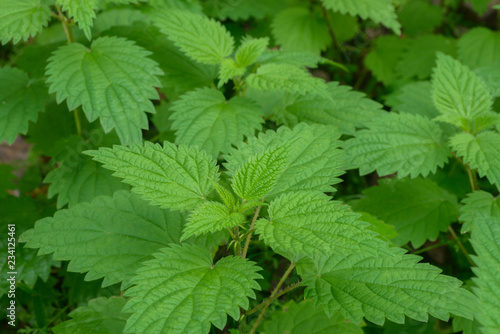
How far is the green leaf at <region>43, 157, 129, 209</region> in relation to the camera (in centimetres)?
245

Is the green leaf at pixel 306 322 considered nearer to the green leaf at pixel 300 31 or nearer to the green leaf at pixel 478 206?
the green leaf at pixel 478 206

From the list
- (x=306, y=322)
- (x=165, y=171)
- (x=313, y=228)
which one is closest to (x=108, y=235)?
(x=165, y=171)

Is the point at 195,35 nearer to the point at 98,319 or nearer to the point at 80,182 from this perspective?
the point at 80,182

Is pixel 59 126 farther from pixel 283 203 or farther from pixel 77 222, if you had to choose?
pixel 283 203

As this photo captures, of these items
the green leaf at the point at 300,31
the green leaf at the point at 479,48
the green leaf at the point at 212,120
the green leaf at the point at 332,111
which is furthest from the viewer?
the green leaf at the point at 300,31

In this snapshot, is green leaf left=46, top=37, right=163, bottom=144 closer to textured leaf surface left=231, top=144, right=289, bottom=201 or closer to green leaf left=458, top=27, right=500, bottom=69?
textured leaf surface left=231, top=144, right=289, bottom=201

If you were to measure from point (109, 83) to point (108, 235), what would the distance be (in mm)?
→ 804

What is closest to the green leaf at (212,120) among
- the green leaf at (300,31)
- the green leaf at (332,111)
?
the green leaf at (332,111)

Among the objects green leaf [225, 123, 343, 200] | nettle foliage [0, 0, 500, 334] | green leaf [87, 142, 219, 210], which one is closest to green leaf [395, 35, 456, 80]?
nettle foliage [0, 0, 500, 334]

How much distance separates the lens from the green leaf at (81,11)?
214 centimetres

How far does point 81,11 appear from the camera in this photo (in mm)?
2172

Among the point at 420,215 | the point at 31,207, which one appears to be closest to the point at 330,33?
the point at 420,215

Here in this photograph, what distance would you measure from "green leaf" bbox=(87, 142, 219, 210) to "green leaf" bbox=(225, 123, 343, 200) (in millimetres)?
123

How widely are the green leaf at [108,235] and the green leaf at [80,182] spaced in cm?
49
